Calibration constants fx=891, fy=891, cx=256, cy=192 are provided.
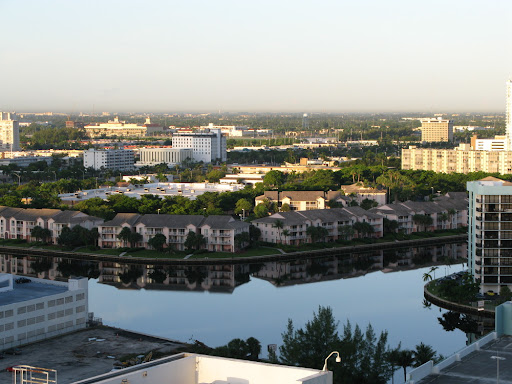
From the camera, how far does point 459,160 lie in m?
45.5

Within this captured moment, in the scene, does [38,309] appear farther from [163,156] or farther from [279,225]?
[163,156]

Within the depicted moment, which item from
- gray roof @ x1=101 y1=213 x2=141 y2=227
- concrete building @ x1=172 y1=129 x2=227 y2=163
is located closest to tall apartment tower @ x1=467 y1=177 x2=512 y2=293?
gray roof @ x1=101 y1=213 x2=141 y2=227

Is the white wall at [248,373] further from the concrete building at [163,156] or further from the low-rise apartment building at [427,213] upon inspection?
the concrete building at [163,156]

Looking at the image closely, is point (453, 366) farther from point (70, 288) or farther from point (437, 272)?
point (437, 272)

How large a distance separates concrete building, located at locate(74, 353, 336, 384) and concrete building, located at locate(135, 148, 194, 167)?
47.7 meters

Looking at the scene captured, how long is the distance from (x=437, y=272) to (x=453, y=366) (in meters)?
11.8

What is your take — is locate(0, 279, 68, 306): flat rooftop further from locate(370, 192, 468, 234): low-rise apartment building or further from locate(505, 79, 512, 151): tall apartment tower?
locate(505, 79, 512, 151): tall apartment tower

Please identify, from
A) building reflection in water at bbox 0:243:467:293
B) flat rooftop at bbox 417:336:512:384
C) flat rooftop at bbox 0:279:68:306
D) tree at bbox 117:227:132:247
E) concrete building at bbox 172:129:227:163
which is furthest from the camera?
concrete building at bbox 172:129:227:163

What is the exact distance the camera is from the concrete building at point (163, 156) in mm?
56094

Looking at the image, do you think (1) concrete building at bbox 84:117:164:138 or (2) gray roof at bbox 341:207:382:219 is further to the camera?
(1) concrete building at bbox 84:117:164:138

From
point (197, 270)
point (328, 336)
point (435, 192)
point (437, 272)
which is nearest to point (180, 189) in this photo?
point (435, 192)

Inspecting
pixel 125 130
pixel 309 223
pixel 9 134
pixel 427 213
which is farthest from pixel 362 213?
pixel 125 130

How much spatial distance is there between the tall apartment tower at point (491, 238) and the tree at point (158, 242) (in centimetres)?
908

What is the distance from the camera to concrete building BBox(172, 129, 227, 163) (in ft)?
190
